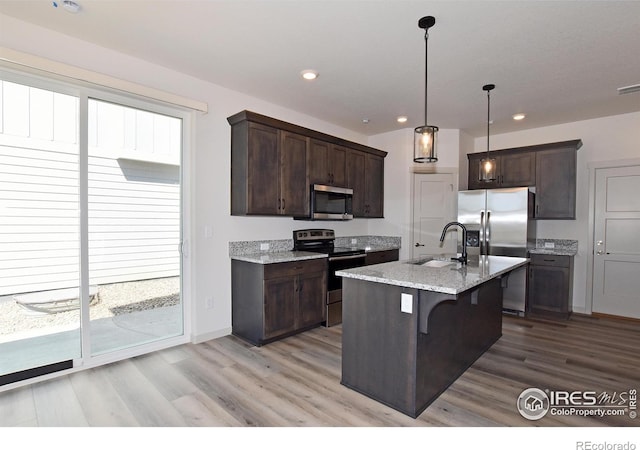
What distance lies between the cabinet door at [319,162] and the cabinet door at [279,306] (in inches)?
53.9

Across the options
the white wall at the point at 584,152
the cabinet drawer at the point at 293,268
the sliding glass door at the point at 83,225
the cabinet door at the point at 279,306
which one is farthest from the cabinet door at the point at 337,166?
the white wall at the point at 584,152

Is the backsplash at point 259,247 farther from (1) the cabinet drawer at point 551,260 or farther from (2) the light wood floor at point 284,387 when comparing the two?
(1) the cabinet drawer at point 551,260

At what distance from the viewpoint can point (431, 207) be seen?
528 cm

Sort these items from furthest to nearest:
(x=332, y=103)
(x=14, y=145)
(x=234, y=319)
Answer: (x=332, y=103)
(x=234, y=319)
(x=14, y=145)

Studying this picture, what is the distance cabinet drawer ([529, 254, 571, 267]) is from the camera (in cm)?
440

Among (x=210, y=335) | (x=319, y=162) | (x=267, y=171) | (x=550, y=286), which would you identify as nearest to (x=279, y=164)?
(x=267, y=171)

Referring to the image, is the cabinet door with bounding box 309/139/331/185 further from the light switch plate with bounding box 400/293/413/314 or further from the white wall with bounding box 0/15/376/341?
the light switch plate with bounding box 400/293/413/314

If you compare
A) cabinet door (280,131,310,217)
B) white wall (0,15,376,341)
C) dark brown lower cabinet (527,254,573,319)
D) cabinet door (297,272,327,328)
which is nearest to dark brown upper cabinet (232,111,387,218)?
cabinet door (280,131,310,217)

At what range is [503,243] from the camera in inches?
182

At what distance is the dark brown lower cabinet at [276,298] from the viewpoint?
3367mm
